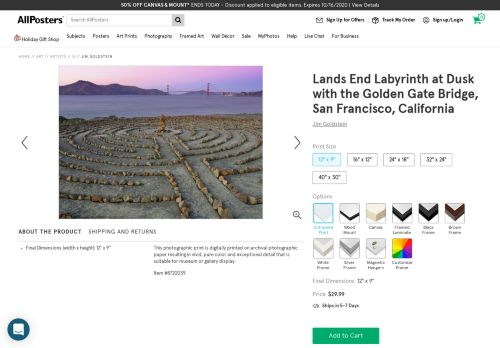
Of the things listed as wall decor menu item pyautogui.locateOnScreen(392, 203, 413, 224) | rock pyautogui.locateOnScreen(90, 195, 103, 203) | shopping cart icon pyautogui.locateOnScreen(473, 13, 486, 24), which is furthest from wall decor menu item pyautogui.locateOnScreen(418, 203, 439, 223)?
rock pyautogui.locateOnScreen(90, 195, 103, 203)

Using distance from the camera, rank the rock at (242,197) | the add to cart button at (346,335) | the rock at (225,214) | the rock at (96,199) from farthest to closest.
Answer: the rock at (242,197) < the rock at (96,199) < the rock at (225,214) < the add to cart button at (346,335)

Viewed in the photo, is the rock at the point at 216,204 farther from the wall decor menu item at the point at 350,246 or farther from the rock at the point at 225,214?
the wall decor menu item at the point at 350,246

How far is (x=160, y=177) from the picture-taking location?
10953 mm

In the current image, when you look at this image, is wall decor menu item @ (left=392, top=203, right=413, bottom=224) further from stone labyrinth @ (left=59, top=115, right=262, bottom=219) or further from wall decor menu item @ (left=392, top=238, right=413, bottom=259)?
stone labyrinth @ (left=59, top=115, right=262, bottom=219)

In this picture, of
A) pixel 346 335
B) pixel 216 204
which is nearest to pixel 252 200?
pixel 216 204

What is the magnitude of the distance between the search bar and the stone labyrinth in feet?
12.3

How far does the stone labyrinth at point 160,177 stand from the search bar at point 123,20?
12.3 feet

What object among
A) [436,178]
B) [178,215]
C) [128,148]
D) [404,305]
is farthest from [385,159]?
[128,148]

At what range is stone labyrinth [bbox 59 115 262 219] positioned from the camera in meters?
8.48

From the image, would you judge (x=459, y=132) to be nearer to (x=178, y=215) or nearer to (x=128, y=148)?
(x=178, y=215)

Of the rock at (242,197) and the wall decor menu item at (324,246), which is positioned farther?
the rock at (242,197)

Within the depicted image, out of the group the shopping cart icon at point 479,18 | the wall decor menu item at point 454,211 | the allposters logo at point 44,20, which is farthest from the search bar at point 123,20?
the wall decor menu item at point 454,211

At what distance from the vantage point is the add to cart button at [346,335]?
218 inches

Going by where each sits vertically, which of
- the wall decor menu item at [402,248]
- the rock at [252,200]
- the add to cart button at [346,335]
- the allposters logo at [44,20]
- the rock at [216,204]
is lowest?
the add to cart button at [346,335]
